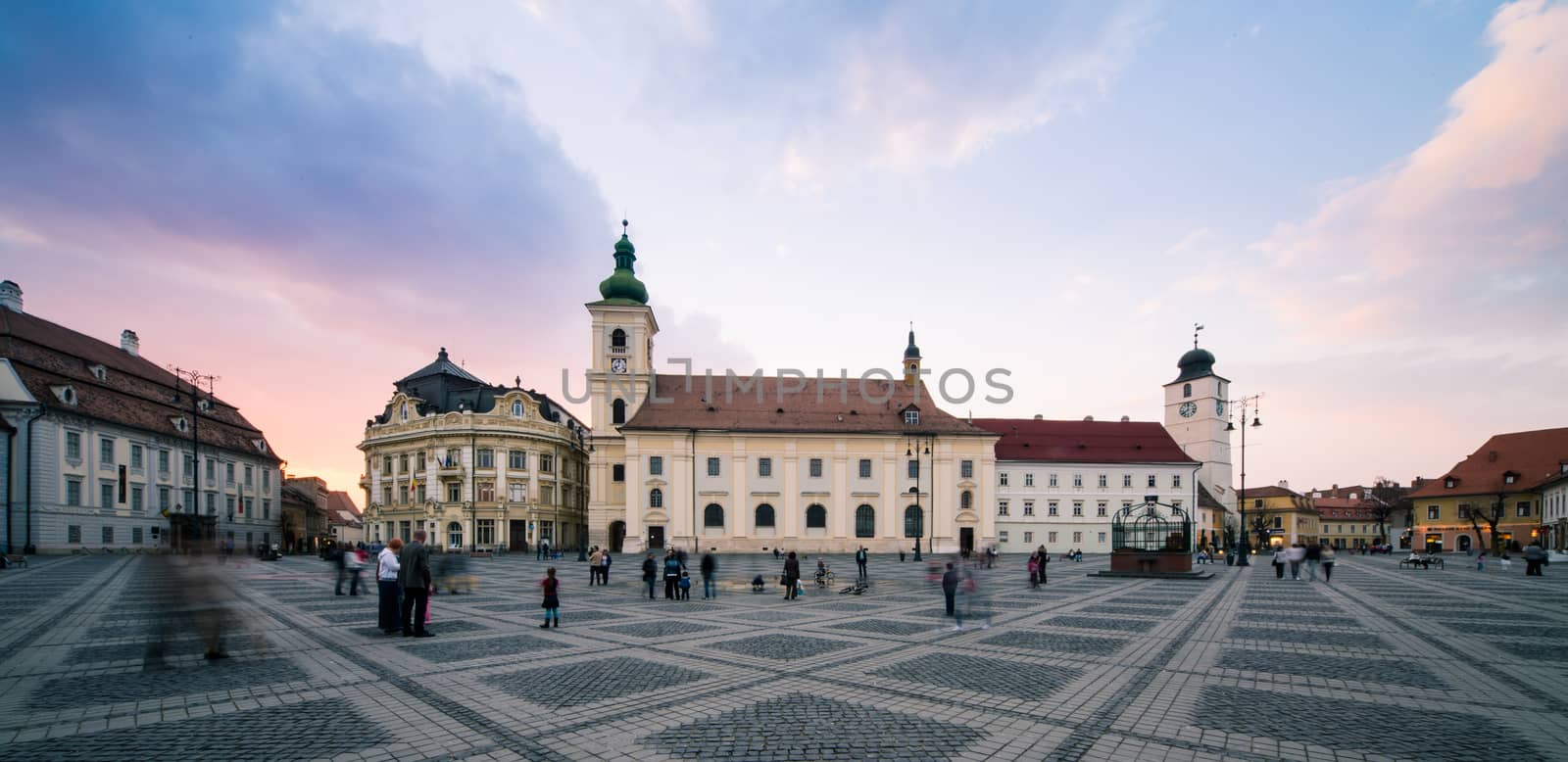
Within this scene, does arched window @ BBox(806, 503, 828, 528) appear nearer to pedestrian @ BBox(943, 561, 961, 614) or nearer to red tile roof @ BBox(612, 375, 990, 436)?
red tile roof @ BBox(612, 375, 990, 436)

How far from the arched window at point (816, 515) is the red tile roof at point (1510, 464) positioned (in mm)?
57618

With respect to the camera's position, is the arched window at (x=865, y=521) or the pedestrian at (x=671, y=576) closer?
the pedestrian at (x=671, y=576)

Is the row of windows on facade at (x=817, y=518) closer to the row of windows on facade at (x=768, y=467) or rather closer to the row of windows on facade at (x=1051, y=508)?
the row of windows on facade at (x=768, y=467)

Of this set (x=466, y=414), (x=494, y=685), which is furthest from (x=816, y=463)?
(x=494, y=685)

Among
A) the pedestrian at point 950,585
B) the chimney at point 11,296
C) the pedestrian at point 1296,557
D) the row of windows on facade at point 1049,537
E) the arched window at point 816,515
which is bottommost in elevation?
the row of windows on facade at point 1049,537

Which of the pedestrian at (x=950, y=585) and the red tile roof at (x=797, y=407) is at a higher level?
the red tile roof at (x=797, y=407)

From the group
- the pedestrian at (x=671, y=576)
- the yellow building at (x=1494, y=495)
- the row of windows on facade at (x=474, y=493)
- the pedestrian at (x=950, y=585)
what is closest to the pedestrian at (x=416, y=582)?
the pedestrian at (x=671, y=576)

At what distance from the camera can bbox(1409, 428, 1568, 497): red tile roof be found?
6169 cm

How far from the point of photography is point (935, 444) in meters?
58.7

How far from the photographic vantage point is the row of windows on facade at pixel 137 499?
141 feet

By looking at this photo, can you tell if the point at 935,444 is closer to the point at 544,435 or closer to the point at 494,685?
the point at 544,435

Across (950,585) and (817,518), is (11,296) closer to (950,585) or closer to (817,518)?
(817,518)

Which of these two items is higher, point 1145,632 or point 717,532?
point 1145,632

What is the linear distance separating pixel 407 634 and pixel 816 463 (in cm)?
4529
